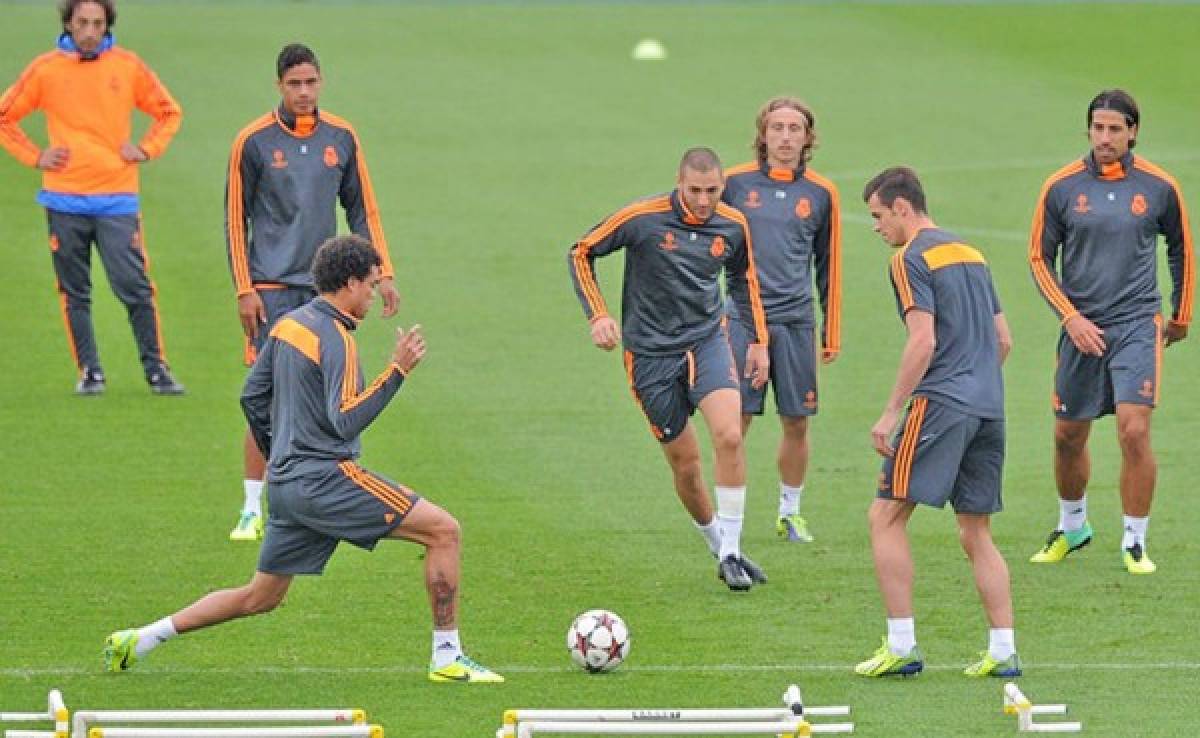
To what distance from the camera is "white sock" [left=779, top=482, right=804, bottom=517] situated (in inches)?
593

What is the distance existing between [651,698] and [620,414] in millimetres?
7613

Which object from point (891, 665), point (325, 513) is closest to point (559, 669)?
point (325, 513)

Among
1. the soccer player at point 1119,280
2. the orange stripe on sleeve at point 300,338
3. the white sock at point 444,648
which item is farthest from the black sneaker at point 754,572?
the orange stripe on sleeve at point 300,338

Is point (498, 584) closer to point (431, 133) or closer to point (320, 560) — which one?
point (320, 560)

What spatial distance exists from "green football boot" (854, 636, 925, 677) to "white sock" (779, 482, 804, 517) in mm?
3407

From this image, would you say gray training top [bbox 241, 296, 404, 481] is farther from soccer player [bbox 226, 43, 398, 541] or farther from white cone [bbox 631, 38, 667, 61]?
white cone [bbox 631, 38, 667, 61]

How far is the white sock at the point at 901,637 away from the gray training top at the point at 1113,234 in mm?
3028

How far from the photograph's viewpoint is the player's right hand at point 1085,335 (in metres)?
14.0

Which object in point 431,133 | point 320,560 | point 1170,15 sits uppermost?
point 1170,15

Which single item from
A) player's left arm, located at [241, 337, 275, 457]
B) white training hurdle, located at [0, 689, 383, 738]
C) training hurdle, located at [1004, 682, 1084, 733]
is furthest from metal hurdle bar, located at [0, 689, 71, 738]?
training hurdle, located at [1004, 682, 1084, 733]

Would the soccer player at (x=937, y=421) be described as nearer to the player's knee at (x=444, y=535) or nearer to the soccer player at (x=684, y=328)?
the player's knee at (x=444, y=535)

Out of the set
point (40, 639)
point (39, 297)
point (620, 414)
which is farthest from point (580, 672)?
point (39, 297)

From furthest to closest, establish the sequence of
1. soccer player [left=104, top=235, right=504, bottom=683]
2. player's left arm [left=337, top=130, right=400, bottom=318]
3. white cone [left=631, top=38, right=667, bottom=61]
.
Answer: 1. white cone [left=631, top=38, right=667, bottom=61]
2. player's left arm [left=337, top=130, right=400, bottom=318]
3. soccer player [left=104, top=235, right=504, bottom=683]

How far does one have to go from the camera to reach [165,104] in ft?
61.1
